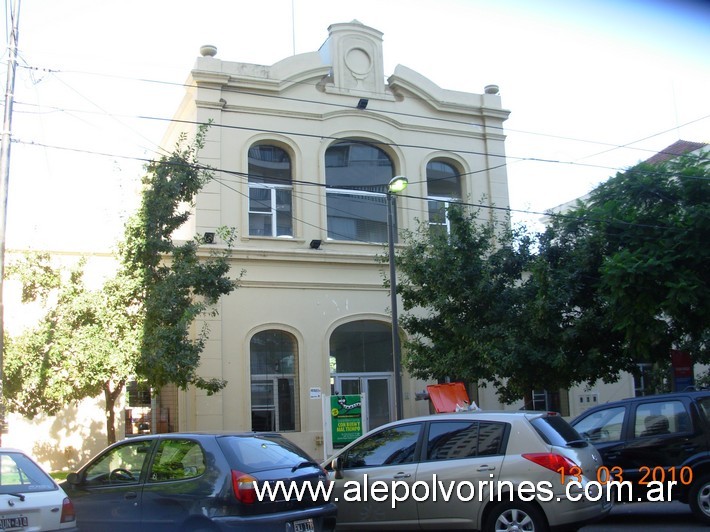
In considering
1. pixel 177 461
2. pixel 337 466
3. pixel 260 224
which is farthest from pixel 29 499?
pixel 260 224

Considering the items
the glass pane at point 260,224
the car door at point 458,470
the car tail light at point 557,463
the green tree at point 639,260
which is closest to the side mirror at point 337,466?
the car door at point 458,470

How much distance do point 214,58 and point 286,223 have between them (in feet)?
15.9

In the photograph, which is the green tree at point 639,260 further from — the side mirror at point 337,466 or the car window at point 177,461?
the car window at point 177,461

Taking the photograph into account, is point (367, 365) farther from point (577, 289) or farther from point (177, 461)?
point (177, 461)

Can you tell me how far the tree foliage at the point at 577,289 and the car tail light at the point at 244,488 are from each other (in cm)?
953

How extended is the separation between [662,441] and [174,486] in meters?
6.48

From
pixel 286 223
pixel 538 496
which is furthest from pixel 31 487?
pixel 286 223

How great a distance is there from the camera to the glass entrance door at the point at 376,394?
880 inches

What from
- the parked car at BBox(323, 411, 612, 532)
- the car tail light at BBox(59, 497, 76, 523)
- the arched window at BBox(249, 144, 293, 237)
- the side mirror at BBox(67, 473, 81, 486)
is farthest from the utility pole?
the arched window at BBox(249, 144, 293, 237)

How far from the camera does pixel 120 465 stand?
363 inches

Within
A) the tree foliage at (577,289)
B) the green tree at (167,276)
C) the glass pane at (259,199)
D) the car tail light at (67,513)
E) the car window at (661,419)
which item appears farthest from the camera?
the glass pane at (259,199)

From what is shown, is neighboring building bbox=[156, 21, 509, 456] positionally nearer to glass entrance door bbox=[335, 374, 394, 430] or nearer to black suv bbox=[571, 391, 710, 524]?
glass entrance door bbox=[335, 374, 394, 430]

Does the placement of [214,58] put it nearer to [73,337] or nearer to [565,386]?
[73,337]

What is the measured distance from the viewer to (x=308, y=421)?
69.2 ft
